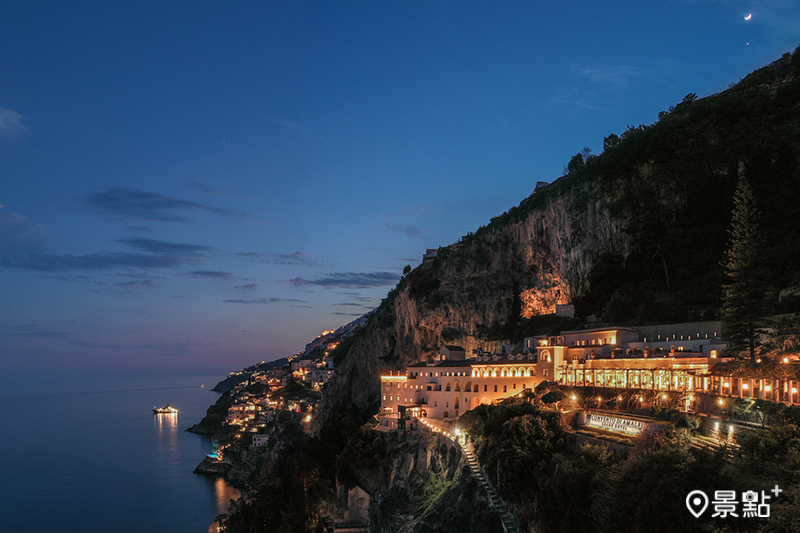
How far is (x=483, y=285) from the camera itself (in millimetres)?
57219

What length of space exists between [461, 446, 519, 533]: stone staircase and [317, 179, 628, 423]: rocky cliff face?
894 inches

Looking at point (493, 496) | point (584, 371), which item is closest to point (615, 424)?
point (493, 496)

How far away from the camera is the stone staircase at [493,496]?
912 inches

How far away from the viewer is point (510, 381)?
39.9 meters

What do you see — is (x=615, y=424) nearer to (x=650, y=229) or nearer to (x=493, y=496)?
(x=493, y=496)

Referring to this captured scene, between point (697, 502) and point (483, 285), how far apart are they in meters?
42.2

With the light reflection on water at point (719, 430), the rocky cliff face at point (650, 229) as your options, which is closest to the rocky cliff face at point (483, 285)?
the rocky cliff face at point (650, 229)

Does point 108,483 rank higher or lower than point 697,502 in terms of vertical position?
lower

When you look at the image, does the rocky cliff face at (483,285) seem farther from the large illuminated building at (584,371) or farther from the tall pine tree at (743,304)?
the tall pine tree at (743,304)

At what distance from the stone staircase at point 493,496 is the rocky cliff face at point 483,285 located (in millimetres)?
22708

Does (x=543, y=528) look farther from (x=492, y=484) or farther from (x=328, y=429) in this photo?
(x=328, y=429)

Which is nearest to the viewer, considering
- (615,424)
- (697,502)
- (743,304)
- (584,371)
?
(697,502)

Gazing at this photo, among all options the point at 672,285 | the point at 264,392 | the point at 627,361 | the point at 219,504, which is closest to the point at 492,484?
the point at 627,361

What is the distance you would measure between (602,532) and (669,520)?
2.76 m
